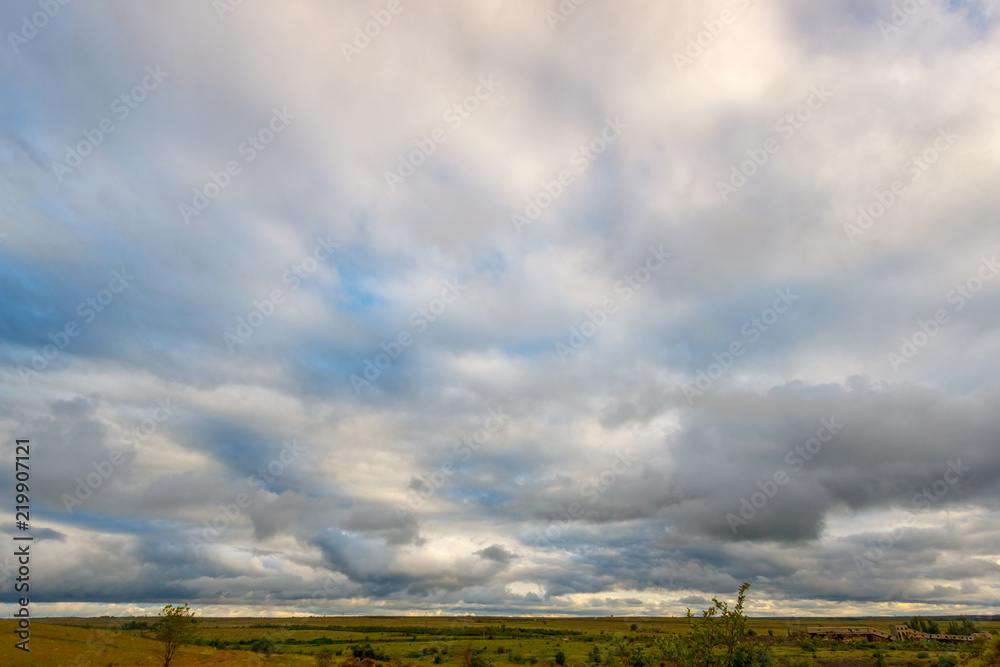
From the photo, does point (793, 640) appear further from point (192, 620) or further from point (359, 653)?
point (192, 620)

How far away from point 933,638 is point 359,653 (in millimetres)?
196265

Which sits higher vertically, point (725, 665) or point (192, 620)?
point (725, 665)

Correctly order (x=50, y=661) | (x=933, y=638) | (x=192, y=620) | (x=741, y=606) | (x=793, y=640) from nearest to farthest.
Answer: (x=741, y=606) → (x=192, y=620) → (x=50, y=661) → (x=793, y=640) → (x=933, y=638)

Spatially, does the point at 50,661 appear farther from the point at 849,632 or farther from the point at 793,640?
the point at 849,632

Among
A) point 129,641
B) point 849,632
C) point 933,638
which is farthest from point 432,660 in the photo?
point 933,638

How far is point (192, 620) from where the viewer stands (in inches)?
3216

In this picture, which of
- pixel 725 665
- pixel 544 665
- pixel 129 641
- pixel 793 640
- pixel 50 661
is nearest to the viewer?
pixel 725 665

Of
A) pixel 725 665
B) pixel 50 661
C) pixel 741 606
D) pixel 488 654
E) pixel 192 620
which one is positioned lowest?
pixel 488 654

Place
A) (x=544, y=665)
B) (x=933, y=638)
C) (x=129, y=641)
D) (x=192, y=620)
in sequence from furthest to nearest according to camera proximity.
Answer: (x=933, y=638) → (x=129, y=641) → (x=544, y=665) → (x=192, y=620)

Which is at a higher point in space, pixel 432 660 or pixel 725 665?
pixel 725 665

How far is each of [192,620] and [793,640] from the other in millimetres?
175809

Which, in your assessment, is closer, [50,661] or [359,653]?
[50,661]

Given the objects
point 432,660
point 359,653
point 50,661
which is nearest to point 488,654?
point 432,660

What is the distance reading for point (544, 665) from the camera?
135625 millimetres
